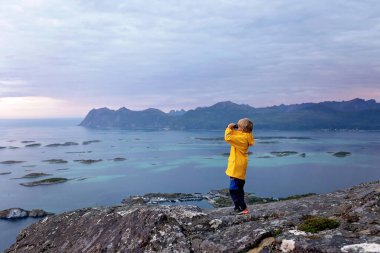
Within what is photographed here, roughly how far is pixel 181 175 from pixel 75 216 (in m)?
110

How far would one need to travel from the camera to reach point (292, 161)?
5650 inches

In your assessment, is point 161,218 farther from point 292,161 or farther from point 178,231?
point 292,161

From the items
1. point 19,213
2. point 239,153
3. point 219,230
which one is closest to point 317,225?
point 219,230

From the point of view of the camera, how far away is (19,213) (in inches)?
2913

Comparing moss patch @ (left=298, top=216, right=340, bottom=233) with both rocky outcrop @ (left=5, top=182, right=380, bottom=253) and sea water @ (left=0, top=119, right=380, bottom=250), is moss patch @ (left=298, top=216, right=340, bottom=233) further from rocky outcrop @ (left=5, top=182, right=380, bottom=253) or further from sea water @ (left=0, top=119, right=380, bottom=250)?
sea water @ (left=0, top=119, right=380, bottom=250)

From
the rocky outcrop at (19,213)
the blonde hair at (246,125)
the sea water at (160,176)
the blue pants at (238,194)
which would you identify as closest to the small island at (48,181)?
the sea water at (160,176)

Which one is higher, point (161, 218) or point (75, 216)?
point (161, 218)

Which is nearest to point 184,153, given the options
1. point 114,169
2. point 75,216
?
point 114,169

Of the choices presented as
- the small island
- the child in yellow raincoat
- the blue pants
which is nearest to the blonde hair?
the child in yellow raincoat

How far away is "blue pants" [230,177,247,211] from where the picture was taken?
10134 mm

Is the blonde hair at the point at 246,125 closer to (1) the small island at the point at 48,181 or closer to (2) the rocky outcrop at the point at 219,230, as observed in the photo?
(2) the rocky outcrop at the point at 219,230

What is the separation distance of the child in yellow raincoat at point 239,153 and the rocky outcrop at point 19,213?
246 feet

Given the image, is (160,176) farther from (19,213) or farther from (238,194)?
(238,194)

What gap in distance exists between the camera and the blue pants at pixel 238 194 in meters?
10.1
